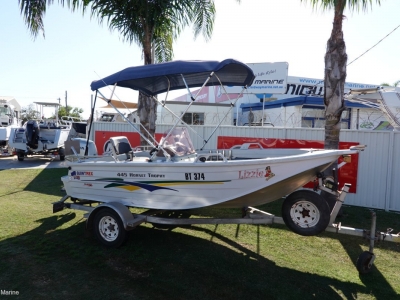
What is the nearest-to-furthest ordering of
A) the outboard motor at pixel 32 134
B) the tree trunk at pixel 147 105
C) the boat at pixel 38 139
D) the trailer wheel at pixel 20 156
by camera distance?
the tree trunk at pixel 147 105 < the outboard motor at pixel 32 134 < the boat at pixel 38 139 < the trailer wheel at pixel 20 156

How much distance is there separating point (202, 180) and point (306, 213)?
145 centimetres

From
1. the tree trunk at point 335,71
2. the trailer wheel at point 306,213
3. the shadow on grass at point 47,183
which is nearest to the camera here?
the trailer wheel at point 306,213

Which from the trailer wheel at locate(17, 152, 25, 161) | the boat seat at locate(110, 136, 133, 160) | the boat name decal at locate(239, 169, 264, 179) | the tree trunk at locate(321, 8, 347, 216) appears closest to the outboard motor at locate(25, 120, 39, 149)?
the trailer wheel at locate(17, 152, 25, 161)

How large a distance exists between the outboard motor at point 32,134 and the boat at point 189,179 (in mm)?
10899

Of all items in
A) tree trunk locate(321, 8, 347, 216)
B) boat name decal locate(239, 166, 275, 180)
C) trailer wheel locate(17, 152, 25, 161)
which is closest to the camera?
boat name decal locate(239, 166, 275, 180)

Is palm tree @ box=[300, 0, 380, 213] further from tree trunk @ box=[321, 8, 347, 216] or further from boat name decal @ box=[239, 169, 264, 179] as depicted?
boat name decal @ box=[239, 169, 264, 179]

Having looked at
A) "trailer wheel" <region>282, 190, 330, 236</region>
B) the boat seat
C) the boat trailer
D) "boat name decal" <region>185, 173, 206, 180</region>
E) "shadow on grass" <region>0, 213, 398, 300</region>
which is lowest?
"shadow on grass" <region>0, 213, 398, 300</region>

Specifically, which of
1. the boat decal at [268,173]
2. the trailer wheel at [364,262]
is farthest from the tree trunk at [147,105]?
the trailer wheel at [364,262]

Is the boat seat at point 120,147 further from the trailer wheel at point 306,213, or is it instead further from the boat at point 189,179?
the trailer wheel at point 306,213

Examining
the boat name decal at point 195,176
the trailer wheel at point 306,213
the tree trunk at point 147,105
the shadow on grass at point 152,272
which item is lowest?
the shadow on grass at point 152,272

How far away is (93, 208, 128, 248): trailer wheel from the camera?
5148 millimetres

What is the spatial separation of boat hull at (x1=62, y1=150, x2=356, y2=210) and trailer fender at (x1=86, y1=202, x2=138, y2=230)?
0.60 ft

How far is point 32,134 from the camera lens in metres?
15.6

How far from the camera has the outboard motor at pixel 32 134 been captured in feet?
51.3
